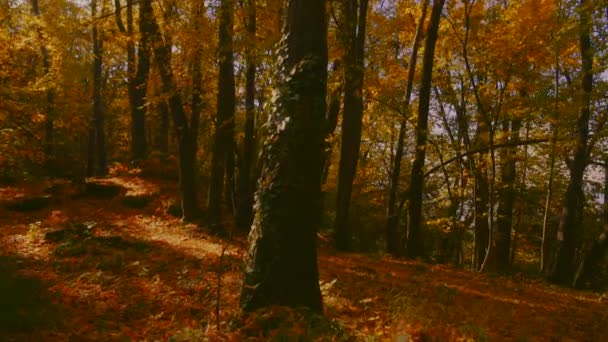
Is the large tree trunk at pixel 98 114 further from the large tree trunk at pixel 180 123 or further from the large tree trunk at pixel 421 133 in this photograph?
the large tree trunk at pixel 421 133

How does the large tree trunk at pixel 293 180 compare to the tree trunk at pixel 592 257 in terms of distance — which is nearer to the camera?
the large tree trunk at pixel 293 180

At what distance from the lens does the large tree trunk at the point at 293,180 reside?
186 inches

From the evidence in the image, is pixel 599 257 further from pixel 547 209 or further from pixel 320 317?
pixel 320 317

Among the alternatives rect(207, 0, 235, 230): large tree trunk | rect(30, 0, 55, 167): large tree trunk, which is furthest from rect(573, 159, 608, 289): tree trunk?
rect(30, 0, 55, 167): large tree trunk

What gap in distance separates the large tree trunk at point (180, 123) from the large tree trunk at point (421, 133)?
619 cm

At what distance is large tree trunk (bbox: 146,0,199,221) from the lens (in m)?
10.7

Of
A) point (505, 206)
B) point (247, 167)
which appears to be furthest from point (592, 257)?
point (247, 167)

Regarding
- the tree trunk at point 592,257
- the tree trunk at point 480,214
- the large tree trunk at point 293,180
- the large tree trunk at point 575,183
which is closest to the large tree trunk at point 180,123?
the large tree trunk at point 293,180

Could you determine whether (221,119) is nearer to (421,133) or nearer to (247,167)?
(247,167)

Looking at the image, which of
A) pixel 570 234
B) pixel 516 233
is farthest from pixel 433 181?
pixel 570 234

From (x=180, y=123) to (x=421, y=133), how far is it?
6.52m

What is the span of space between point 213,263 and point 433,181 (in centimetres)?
1743

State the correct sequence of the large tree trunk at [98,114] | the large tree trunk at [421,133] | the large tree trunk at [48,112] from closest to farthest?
the large tree trunk at [421,133] → the large tree trunk at [48,112] → the large tree trunk at [98,114]

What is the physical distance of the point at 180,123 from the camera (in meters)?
11.4
